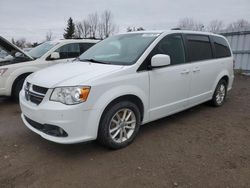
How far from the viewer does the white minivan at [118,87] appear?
2795 millimetres

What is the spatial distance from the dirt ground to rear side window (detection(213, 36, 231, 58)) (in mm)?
1691

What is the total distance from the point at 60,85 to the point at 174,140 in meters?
1.98

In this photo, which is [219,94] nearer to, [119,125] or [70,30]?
[119,125]

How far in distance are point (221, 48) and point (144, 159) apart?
357cm

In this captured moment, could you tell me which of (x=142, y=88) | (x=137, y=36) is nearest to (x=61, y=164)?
(x=142, y=88)

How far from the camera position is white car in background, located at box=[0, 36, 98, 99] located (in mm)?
5391

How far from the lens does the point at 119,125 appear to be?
326cm

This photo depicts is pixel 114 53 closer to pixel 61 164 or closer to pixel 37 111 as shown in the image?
pixel 37 111

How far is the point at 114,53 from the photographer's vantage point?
381 centimetres

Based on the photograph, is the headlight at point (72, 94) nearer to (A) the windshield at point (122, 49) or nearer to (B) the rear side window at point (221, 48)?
(A) the windshield at point (122, 49)

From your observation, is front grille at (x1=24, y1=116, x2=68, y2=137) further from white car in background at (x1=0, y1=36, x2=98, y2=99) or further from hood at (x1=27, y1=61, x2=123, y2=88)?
white car in background at (x1=0, y1=36, x2=98, y2=99)

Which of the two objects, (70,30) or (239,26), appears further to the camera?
(70,30)

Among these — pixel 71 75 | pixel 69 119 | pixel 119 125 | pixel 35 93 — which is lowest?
pixel 119 125

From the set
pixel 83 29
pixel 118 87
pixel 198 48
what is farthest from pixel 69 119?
pixel 83 29
